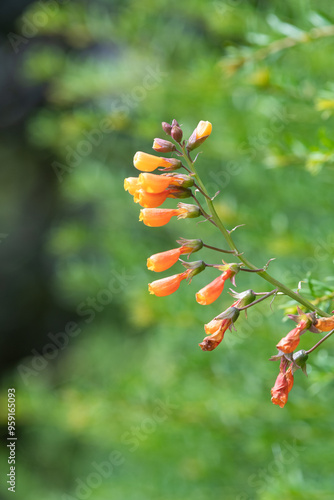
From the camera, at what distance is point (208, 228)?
4.21 ft

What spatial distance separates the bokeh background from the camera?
0.86m

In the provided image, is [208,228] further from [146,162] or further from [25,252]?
[25,252]

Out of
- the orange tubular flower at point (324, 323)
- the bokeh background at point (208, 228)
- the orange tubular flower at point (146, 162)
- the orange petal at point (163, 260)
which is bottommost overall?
the bokeh background at point (208, 228)

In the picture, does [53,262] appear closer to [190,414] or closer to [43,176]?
[43,176]

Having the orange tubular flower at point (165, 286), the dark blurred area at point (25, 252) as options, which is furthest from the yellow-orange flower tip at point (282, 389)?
the dark blurred area at point (25, 252)

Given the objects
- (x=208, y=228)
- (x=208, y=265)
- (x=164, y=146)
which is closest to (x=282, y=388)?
(x=208, y=265)

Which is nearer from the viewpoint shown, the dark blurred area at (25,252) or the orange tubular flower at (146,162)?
the orange tubular flower at (146,162)

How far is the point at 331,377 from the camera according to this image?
59 centimetres

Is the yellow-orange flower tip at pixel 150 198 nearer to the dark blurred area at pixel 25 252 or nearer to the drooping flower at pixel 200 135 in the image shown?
the drooping flower at pixel 200 135

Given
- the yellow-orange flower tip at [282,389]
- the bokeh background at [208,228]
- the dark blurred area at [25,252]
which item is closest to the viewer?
the yellow-orange flower tip at [282,389]

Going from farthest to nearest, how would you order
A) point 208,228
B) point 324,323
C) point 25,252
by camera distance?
point 25,252 < point 208,228 < point 324,323

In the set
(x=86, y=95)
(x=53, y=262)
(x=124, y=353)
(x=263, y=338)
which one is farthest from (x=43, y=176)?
(x=263, y=338)

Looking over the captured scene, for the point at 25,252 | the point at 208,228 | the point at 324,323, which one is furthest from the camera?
the point at 25,252

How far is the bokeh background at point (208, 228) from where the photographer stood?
34.0 inches
